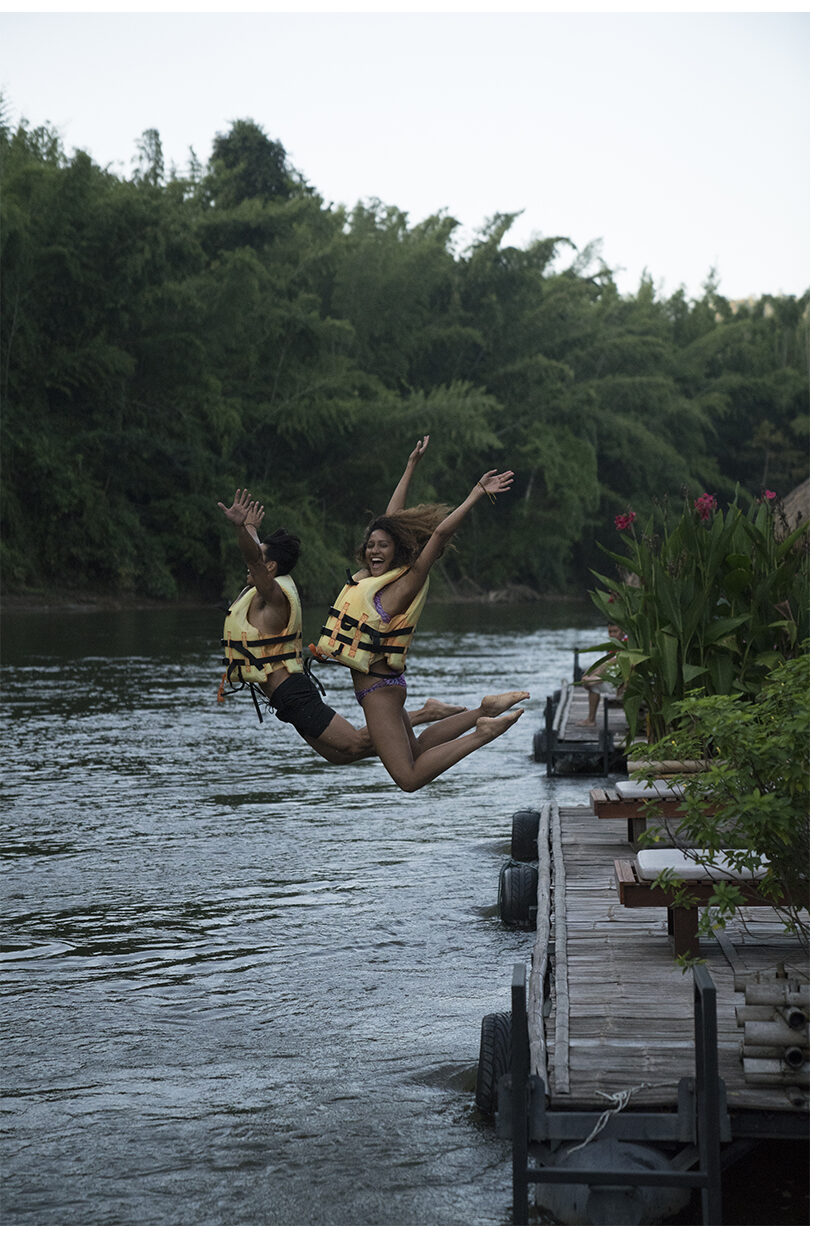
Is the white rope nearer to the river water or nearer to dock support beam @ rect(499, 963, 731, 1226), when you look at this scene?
dock support beam @ rect(499, 963, 731, 1226)

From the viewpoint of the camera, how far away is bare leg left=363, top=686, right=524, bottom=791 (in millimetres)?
7156

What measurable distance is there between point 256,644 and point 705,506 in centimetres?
428

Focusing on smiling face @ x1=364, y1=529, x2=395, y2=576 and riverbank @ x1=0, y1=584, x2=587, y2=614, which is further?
riverbank @ x1=0, y1=584, x2=587, y2=614

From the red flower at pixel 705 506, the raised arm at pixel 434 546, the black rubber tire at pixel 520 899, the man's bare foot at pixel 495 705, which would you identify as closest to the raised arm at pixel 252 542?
the raised arm at pixel 434 546

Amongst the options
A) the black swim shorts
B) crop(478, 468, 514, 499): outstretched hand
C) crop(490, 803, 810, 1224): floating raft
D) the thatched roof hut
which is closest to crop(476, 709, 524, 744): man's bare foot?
the black swim shorts

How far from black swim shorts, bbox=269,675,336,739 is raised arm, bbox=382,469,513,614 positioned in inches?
23.6

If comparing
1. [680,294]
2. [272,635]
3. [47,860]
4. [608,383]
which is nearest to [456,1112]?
[272,635]

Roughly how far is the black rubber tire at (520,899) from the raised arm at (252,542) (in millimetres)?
2811

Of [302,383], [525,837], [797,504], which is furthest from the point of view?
[302,383]

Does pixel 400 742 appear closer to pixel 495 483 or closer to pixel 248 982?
pixel 495 483

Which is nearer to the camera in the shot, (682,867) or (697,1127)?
(697,1127)

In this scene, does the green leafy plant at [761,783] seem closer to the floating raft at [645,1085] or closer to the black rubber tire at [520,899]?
the floating raft at [645,1085]

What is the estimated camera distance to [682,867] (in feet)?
20.5

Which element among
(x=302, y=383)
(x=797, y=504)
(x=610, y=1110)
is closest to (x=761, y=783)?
(x=610, y=1110)
